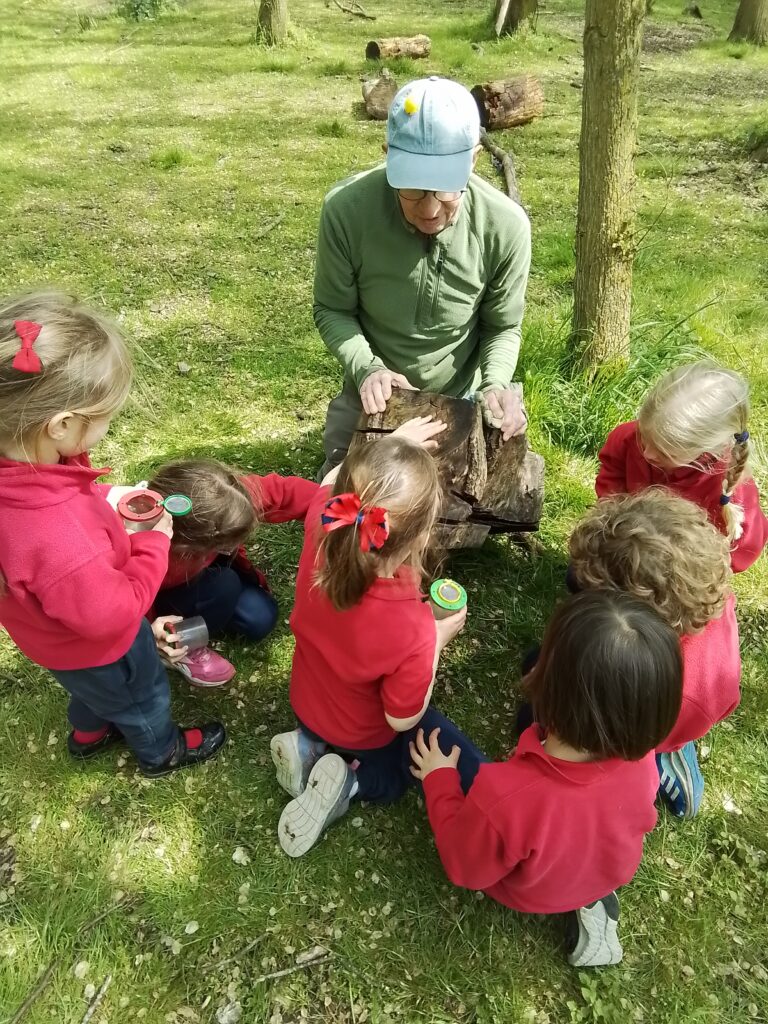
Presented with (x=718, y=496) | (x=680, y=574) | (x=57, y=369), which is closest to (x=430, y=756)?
(x=680, y=574)

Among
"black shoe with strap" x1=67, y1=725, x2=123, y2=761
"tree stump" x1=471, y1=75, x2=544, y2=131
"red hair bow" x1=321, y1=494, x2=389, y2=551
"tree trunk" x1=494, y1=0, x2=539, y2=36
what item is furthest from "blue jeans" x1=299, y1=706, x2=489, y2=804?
"tree trunk" x1=494, y1=0, x2=539, y2=36

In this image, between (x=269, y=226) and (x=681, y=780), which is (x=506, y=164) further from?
(x=681, y=780)

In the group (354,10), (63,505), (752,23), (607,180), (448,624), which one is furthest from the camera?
(354,10)

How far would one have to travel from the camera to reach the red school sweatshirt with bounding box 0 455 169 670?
1616mm

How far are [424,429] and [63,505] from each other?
123cm

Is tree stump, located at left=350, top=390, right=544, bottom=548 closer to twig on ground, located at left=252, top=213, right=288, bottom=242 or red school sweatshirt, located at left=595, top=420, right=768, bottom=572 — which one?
red school sweatshirt, located at left=595, top=420, right=768, bottom=572

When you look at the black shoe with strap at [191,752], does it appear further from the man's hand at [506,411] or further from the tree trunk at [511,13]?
the tree trunk at [511,13]

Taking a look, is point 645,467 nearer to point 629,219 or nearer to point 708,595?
point 708,595

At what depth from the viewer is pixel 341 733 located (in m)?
2.17

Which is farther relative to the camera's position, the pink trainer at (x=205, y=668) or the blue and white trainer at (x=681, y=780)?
the pink trainer at (x=205, y=668)

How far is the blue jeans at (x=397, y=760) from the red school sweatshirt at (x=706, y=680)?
0.60 meters

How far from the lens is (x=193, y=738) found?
2.45m

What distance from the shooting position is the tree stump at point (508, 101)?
775 cm

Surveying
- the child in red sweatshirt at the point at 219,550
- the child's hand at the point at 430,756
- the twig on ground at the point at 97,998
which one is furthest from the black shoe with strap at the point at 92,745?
the child's hand at the point at 430,756
